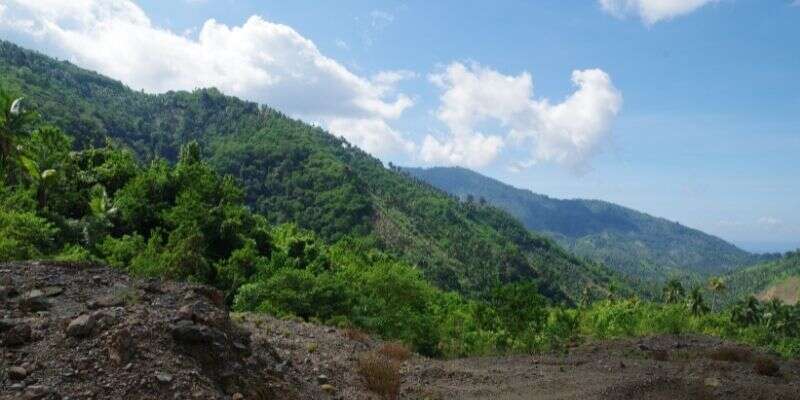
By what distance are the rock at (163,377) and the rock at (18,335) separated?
198 centimetres

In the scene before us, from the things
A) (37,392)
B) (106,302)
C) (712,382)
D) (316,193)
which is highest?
(316,193)

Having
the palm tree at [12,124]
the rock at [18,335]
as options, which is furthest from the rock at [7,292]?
the palm tree at [12,124]

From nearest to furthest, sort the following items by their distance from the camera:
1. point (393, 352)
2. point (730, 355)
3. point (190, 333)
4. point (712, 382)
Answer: point (190, 333) < point (712, 382) < point (393, 352) < point (730, 355)

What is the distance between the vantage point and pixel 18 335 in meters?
8.17

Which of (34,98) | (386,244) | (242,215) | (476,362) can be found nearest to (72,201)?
(242,215)

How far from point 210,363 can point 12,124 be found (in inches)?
1054

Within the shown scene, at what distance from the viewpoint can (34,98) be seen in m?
126

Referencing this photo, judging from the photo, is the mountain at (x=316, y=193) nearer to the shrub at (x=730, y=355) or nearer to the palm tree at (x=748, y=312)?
the palm tree at (x=748, y=312)

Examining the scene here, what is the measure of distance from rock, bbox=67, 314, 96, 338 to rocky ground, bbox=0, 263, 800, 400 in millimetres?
14

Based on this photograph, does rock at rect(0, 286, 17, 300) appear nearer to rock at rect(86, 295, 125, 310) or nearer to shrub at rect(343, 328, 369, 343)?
rock at rect(86, 295, 125, 310)

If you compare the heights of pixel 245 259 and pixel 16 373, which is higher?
pixel 16 373

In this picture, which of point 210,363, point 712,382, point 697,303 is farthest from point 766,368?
point 697,303

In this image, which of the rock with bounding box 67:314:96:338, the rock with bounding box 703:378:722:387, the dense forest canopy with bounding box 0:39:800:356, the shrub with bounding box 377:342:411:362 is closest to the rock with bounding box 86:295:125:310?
the rock with bounding box 67:314:96:338

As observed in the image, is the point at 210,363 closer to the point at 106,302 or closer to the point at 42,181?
the point at 106,302
